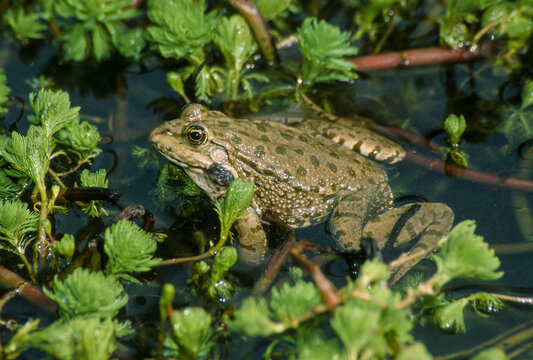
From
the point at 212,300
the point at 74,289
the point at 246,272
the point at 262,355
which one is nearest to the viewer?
the point at 74,289

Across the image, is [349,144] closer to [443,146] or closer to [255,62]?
[443,146]

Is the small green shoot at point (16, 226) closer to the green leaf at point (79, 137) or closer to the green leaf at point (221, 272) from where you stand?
the green leaf at point (79, 137)

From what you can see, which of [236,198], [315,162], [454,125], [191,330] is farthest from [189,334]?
[454,125]

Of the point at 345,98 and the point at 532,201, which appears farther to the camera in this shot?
the point at 345,98

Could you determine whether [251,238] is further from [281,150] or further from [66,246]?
[66,246]

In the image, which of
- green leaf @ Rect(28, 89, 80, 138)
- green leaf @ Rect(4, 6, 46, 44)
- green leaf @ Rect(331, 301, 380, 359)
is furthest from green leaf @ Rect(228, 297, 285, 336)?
green leaf @ Rect(4, 6, 46, 44)

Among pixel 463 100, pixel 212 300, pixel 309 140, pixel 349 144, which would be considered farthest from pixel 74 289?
pixel 463 100

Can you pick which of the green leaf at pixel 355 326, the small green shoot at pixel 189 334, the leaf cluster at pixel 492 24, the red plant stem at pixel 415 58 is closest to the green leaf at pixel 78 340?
the small green shoot at pixel 189 334
